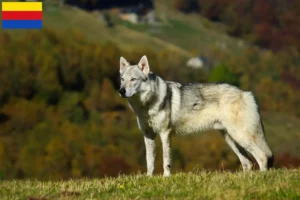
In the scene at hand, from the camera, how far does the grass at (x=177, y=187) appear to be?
1157 centimetres

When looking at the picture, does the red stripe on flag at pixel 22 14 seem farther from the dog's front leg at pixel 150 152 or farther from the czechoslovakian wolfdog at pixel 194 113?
the dog's front leg at pixel 150 152

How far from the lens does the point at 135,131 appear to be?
378ft

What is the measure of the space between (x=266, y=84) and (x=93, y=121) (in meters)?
50.6

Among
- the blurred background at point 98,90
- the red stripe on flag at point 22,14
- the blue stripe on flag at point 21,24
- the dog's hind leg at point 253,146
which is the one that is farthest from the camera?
the blue stripe on flag at point 21,24

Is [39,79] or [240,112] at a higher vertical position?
[240,112]

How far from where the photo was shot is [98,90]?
145875 mm

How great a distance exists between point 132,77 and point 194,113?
1.77 meters

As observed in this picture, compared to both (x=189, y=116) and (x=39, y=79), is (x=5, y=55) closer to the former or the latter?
(x=39, y=79)

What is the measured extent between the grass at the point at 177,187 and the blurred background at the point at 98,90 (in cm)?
6196

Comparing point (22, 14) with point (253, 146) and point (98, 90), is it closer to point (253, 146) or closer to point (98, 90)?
point (98, 90)

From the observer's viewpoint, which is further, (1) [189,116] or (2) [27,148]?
(2) [27,148]

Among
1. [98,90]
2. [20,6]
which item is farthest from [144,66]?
[98,90]

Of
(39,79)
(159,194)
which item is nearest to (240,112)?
(159,194)

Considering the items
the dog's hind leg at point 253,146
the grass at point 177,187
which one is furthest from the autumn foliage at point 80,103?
the grass at point 177,187
